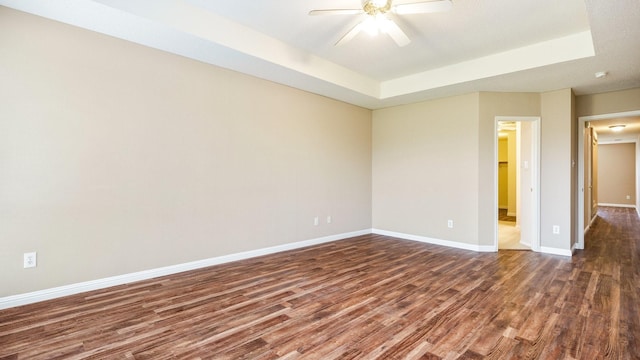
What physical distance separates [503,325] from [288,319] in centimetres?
168

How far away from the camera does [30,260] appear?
2.63m

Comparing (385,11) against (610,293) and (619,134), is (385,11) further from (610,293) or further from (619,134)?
(619,134)

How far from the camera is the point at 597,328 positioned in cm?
228

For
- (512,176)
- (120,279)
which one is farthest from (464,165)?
(512,176)

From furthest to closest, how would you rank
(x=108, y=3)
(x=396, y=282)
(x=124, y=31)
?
1. (x=396, y=282)
2. (x=124, y=31)
3. (x=108, y=3)

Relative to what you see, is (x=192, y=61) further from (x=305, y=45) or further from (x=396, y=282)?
(x=396, y=282)

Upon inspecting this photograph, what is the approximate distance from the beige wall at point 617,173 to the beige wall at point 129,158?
12177 mm

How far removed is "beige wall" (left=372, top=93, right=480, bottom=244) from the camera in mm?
4707

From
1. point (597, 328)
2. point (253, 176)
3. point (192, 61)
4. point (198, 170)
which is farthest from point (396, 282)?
point (192, 61)

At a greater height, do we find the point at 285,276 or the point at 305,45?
the point at 305,45

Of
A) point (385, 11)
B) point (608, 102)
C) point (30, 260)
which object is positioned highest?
point (385, 11)

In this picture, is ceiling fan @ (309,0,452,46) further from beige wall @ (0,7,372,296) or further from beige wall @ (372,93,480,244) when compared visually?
beige wall @ (372,93,480,244)

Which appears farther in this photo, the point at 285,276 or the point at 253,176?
the point at 253,176

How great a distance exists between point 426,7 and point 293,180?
292 centimetres
